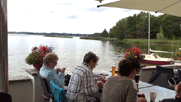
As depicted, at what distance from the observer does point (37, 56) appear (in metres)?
3.17

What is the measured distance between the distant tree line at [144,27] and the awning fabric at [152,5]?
36.3m

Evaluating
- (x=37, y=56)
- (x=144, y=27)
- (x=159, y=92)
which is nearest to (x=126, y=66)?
(x=159, y=92)

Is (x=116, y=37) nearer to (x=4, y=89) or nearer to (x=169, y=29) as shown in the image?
(x=169, y=29)

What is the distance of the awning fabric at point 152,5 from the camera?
2.56 metres

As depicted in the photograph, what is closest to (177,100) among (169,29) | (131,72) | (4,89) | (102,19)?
(131,72)

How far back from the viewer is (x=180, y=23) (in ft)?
124

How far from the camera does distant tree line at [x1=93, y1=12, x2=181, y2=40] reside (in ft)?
126

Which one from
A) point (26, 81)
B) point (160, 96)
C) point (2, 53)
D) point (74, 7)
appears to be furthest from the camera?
point (74, 7)

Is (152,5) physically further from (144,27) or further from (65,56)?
(144,27)

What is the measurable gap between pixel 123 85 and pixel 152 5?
1768 mm

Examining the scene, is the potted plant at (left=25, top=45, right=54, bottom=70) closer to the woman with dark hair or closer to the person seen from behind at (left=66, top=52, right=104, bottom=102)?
the person seen from behind at (left=66, top=52, right=104, bottom=102)

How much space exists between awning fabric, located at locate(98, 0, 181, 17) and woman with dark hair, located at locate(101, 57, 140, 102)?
4.05ft

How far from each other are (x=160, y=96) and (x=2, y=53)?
163cm

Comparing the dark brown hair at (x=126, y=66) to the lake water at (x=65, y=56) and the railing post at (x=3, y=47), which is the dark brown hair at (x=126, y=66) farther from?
the lake water at (x=65, y=56)
